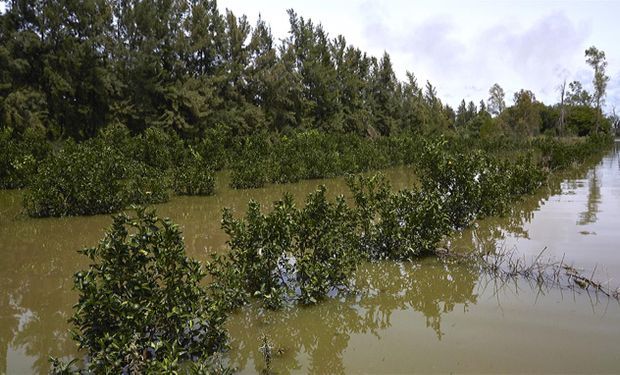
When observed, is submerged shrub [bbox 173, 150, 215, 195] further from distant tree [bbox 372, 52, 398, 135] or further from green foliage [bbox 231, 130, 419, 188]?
distant tree [bbox 372, 52, 398, 135]

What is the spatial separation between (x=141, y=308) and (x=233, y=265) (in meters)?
1.71

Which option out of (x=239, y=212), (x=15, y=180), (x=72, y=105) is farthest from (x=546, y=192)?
(x=72, y=105)

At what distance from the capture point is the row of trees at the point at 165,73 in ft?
78.8

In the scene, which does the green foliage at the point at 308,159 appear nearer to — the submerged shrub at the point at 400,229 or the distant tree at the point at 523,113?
the submerged shrub at the point at 400,229

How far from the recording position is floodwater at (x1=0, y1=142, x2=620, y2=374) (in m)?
4.34

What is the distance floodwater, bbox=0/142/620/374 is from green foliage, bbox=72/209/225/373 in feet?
1.72

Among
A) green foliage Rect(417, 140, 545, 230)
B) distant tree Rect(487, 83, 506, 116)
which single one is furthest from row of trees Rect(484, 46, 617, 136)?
green foliage Rect(417, 140, 545, 230)

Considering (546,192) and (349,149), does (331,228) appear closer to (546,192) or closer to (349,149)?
(546,192)

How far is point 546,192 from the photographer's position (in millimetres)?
14938

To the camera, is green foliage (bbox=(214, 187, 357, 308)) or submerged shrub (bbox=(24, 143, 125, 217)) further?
submerged shrub (bbox=(24, 143, 125, 217))

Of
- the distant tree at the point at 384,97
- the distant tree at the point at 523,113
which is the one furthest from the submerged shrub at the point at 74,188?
the distant tree at the point at 523,113

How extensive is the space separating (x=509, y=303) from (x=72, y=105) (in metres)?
25.5

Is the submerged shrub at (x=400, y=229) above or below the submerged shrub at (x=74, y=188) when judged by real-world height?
below

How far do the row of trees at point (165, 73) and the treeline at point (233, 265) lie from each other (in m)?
17.8
